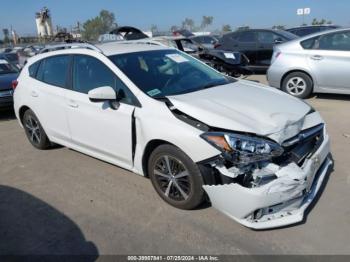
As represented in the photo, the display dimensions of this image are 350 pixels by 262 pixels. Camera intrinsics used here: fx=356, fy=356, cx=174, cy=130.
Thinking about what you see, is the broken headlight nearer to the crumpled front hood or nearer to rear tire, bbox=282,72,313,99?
the crumpled front hood

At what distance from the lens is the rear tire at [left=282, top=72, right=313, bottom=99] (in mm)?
7836

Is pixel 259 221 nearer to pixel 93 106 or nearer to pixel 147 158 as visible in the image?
pixel 147 158

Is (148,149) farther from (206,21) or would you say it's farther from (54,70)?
(206,21)

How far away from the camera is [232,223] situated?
3.46m

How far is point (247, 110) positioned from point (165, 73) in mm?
1269

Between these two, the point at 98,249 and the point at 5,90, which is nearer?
the point at 98,249

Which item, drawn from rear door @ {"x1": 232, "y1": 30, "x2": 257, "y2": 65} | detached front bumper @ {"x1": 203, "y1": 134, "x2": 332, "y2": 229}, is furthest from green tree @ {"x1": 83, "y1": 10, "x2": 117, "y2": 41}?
detached front bumper @ {"x1": 203, "y1": 134, "x2": 332, "y2": 229}

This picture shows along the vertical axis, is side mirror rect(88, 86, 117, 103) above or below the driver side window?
below

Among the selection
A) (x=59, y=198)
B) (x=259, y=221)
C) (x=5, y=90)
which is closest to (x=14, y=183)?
(x=59, y=198)

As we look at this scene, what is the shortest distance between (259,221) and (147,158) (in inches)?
54.5

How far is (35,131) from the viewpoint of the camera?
572cm

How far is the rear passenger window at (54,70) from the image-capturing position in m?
4.87

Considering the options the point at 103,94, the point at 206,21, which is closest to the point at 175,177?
the point at 103,94

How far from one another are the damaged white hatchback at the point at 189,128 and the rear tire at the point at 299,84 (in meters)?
3.81
